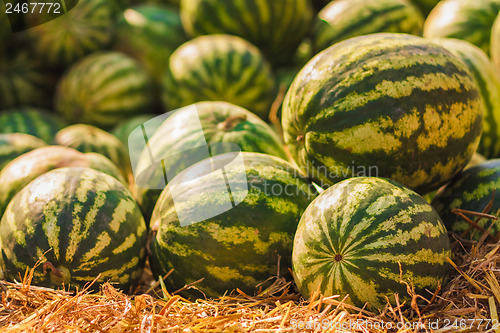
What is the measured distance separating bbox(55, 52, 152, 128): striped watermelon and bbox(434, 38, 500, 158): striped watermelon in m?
2.75

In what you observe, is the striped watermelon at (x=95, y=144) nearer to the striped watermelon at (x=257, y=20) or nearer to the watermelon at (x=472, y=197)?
the striped watermelon at (x=257, y=20)

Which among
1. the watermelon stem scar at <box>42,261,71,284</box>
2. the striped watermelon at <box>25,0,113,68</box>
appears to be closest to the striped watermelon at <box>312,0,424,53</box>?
the striped watermelon at <box>25,0,113,68</box>

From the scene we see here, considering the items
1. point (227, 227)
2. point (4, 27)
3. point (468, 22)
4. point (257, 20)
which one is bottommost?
point (227, 227)

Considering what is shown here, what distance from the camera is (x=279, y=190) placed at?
6.74 ft

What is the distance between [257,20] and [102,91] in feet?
5.23

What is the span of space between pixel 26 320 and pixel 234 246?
0.86 metres

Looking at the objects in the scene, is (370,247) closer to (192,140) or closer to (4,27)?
(192,140)

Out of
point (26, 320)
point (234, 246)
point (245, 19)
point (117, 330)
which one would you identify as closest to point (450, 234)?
point (234, 246)

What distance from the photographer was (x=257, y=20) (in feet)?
13.5

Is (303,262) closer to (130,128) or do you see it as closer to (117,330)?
(117,330)

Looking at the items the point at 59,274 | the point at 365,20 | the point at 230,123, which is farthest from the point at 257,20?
the point at 59,274

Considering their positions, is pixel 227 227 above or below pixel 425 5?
below

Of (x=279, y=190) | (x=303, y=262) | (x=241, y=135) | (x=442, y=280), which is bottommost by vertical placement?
(x=442, y=280)

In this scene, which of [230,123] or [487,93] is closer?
[230,123]
